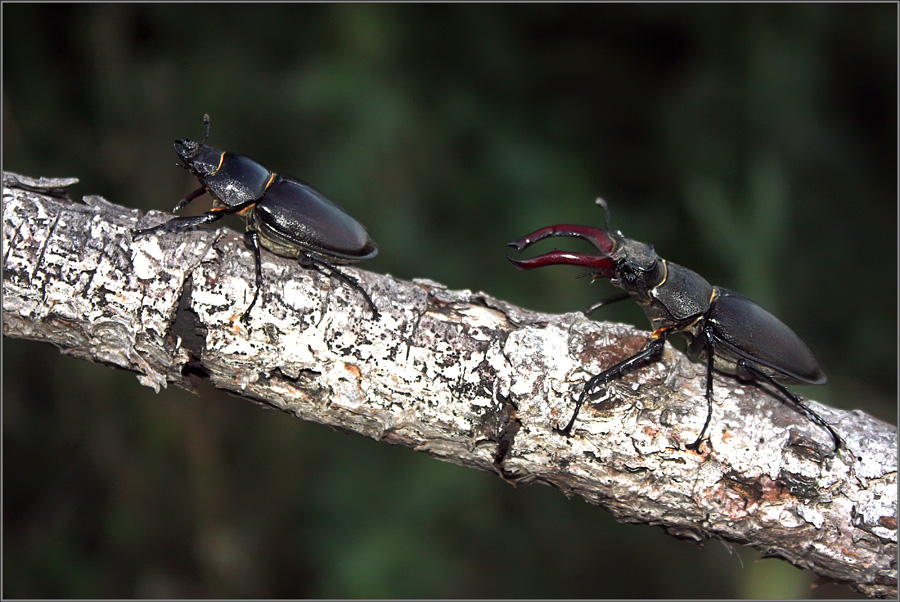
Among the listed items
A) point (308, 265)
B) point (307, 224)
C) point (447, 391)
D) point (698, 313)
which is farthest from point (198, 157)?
point (698, 313)

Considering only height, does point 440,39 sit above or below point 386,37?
above

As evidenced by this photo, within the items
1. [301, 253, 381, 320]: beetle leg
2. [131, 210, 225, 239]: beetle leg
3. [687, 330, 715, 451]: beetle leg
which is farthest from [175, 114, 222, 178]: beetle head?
[687, 330, 715, 451]: beetle leg

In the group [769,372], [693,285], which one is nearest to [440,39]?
[693,285]

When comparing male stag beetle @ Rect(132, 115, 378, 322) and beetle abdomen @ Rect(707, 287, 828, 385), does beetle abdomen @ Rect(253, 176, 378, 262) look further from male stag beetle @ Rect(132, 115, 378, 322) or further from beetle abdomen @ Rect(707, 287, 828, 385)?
beetle abdomen @ Rect(707, 287, 828, 385)

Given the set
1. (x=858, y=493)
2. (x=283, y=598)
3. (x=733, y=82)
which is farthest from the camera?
(x=283, y=598)

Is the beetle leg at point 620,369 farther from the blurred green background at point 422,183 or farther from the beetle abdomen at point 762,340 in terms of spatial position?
the blurred green background at point 422,183

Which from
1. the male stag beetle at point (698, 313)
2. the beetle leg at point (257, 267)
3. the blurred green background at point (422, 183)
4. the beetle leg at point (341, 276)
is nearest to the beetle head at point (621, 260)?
the male stag beetle at point (698, 313)

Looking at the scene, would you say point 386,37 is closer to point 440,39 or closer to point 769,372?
point 440,39
